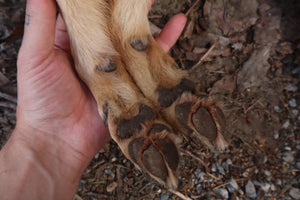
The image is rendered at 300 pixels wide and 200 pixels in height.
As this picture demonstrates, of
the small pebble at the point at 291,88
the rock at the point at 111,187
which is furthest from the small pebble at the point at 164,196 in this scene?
the small pebble at the point at 291,88

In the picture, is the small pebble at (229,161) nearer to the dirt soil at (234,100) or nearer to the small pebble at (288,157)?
the dirt soil at (234,100)

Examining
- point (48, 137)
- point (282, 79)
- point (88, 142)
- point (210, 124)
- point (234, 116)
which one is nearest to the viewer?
point (210, 124)

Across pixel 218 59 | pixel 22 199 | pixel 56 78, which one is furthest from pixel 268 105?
pixel 22 199

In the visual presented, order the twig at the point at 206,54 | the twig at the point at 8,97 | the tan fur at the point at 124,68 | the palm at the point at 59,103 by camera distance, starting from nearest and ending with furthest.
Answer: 1. the tan fur at the point at 124,68
2. the palm at the point at 59,103
3. the twig at the point at 8,97
4. the twig at the point at 206,54

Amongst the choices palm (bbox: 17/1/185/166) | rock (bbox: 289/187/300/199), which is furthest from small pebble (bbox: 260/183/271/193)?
palm (bbox: 17/1/185/166)

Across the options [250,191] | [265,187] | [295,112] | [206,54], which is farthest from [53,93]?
[295,112]

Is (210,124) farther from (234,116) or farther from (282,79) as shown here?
(282,79)
